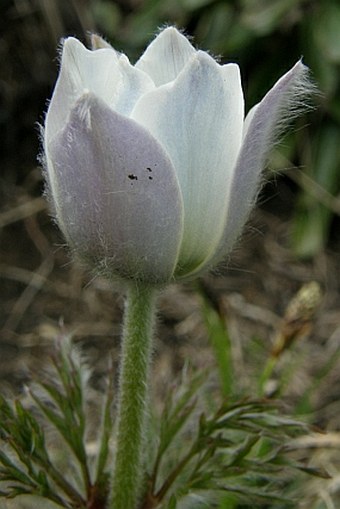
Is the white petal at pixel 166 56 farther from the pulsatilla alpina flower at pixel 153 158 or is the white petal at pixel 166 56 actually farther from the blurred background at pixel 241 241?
the blurred background at pixel 241 241

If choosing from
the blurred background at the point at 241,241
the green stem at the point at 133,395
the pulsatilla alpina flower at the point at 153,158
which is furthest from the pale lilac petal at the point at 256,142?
the blurred background at the point at 241,241

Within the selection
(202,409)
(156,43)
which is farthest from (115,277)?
(202,409)

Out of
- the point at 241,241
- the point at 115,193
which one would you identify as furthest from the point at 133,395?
the point at 241,241

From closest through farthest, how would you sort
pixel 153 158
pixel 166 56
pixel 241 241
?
pixel 153 158 < pixel 166 56 < pixel 241 241

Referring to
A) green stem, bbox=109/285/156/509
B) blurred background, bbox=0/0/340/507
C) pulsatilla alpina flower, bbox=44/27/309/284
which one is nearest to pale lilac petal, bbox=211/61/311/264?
pulsatilla alpina flower, bbox=44/27/309/284

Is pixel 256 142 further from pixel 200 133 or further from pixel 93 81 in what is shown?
pixel 93 81

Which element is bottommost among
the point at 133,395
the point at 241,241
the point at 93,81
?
the point at 133,395
